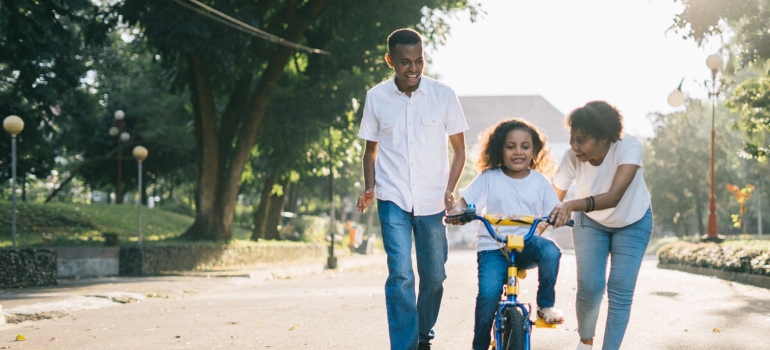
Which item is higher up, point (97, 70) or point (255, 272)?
point (97, 70)

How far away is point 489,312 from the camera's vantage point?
18.9 feet

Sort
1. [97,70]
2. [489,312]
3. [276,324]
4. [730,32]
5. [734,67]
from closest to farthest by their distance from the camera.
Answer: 1. [489,312]
2. [276,324]
3. [734,67]
4. [730,32]
5. [97,70]

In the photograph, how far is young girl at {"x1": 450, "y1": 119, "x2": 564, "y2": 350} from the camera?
571 cm

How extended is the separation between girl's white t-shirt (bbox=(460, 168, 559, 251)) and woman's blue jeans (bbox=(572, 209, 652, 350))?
625mm

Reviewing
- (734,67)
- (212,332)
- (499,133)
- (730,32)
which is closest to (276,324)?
(212,332)

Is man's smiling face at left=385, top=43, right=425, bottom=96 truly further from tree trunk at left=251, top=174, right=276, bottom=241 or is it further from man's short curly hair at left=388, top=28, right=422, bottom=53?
tree trunk at left=251, top=174, right=276, bottom=241

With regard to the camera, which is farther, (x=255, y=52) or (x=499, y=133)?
(x=255, y=52)

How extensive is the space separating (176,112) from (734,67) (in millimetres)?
25307

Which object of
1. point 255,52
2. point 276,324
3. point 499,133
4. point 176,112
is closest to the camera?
point 499,133

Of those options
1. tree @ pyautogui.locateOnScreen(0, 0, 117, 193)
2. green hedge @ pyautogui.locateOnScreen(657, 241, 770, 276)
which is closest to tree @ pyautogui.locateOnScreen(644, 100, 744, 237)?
green hedge @ pyautogui.locateOnScreen(657, 241, 770, 276)

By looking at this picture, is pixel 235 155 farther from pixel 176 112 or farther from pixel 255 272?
pixel 176 112

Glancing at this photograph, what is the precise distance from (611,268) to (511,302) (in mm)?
1179

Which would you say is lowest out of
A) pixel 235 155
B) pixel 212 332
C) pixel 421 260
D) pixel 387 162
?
pixel 212 332

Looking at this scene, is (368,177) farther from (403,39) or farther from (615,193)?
(615,193)
